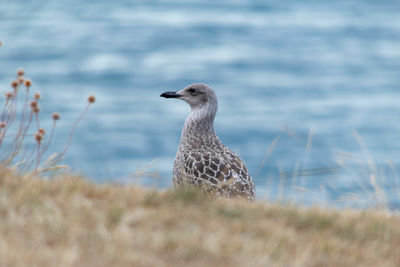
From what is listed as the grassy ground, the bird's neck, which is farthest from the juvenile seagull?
the grassy ground

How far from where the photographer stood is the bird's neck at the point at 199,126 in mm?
8859

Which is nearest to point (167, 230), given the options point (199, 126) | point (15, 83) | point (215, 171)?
point (15, 83)

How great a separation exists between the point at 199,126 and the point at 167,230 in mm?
4268

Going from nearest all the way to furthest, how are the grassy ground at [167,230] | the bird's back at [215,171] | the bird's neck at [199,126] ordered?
the grassy ground at [167,230] → the bird's back at [215,171] → the bird's neck at [199,126]

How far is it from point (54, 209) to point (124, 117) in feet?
107

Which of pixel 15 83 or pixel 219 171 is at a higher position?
pixel 15 83

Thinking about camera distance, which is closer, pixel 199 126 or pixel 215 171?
pixel 215 171

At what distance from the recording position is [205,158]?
8148 millimetres

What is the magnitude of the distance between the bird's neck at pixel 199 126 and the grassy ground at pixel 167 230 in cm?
308

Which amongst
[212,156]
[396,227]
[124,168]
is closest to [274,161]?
[124,168]

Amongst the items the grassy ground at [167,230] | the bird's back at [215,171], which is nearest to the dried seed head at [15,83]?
the grassy ground at [167,230]

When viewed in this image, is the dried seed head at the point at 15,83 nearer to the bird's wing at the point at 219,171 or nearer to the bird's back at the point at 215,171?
the bird's back at the point at 215,171

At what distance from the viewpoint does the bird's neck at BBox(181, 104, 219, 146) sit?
886 centimetres

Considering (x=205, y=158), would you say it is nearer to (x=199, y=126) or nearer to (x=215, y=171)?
(x=215, y=171)
